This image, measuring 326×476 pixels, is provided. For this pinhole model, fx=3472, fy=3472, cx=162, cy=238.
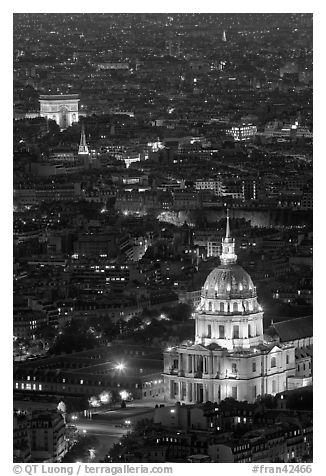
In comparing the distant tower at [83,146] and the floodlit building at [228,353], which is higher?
the distant tower at [83,146]

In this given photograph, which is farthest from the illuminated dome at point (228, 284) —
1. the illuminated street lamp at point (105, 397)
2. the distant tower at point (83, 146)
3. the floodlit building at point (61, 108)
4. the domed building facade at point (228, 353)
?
the floodlit building at point (61, 108)

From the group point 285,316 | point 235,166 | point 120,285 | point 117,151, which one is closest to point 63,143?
point 117,151

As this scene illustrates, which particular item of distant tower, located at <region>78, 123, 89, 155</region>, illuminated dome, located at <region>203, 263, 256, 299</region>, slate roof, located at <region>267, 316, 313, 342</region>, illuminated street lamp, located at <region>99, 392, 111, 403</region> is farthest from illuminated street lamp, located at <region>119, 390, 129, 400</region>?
distant tower, located at <region>78, 123, 89, 155</region>

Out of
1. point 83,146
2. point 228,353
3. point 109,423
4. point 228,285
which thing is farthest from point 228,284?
point 83,146

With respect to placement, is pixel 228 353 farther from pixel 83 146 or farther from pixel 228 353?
pixel 83 146

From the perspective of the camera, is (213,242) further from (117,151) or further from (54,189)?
(117,151)

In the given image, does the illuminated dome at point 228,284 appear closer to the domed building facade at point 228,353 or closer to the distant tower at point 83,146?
the domed building facade at point 228,353

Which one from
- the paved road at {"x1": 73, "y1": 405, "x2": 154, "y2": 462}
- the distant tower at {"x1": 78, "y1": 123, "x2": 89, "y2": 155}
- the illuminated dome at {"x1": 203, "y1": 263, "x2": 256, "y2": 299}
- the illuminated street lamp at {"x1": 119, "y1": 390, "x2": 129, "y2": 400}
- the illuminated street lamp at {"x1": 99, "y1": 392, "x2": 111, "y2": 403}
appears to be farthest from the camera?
the distant tower at {"x1": 78, "y1": 123, "x2": 89, "y2": 155}

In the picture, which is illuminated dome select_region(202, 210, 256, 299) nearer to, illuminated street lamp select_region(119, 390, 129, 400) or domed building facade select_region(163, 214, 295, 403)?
domed building facade select_region(163, 214, 295, 403)
